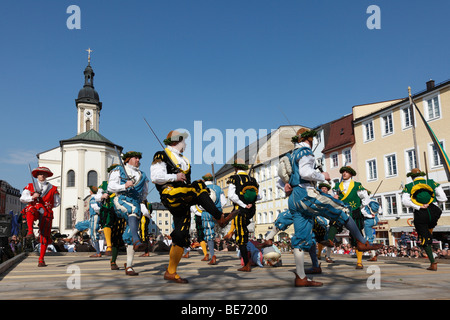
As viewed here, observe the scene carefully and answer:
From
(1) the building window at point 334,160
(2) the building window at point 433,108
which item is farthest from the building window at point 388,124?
(1) the building window at point 334,160

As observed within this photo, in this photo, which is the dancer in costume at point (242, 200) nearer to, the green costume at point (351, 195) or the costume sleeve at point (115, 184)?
the green costume at point (351, 195)

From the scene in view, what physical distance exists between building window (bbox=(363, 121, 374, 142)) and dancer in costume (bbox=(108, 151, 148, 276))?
3079 cm

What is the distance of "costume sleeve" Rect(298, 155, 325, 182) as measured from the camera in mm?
5258

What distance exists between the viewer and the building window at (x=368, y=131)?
34653mm

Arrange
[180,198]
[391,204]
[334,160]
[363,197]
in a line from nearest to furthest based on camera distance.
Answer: [180,198] < [363,197] < [391,204] < [334,160]

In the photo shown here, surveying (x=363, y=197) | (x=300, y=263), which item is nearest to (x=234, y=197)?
(x=300, y=263)

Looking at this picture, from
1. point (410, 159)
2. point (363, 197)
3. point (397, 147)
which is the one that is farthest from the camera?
point (397, 147)

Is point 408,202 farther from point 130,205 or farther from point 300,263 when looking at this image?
point 130,205

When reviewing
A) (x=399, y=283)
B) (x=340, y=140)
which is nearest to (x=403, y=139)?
(x=340, y=140)

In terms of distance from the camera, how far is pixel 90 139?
63.1m

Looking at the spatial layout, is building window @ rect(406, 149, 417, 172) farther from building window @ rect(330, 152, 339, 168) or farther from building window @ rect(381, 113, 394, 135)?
building window @ rect(330, 152, 339, 168)

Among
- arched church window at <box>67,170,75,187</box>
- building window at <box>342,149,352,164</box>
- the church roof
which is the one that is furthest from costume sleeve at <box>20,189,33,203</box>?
arched church window at <box>67,170,75,187</box>

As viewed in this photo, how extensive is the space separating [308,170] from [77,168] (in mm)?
60259
